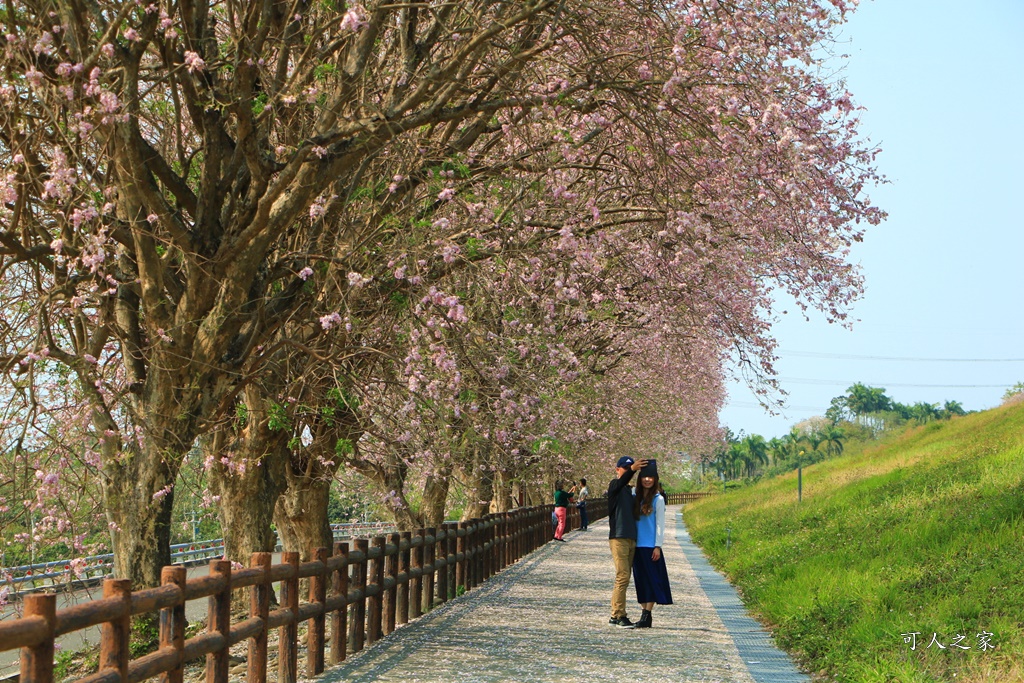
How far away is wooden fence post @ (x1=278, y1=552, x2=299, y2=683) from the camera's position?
9.29 meters

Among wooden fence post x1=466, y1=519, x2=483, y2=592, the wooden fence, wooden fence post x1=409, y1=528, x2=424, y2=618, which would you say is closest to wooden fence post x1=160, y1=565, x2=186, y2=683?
the wooden fence

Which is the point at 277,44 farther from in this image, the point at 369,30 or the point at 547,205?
the point at 547,205

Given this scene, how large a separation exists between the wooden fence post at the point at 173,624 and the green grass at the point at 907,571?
16.1 feet

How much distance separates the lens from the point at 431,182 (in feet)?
38.5

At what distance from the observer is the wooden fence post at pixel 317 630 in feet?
32.6

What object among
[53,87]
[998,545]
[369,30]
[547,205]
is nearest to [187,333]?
[53,87]

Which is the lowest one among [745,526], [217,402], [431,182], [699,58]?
[745,526]

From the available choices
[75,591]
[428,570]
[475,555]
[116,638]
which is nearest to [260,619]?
[116,638]

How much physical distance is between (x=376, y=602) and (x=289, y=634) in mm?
2615

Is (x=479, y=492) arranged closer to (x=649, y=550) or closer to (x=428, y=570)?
(x=428, y=570)

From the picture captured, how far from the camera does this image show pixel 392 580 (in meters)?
12.7

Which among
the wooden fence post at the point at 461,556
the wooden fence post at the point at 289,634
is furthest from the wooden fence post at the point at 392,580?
the wooden fence post at the point at 461,556

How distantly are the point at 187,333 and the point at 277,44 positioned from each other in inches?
113

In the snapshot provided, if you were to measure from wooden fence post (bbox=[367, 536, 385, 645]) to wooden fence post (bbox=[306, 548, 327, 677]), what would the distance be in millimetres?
1600
